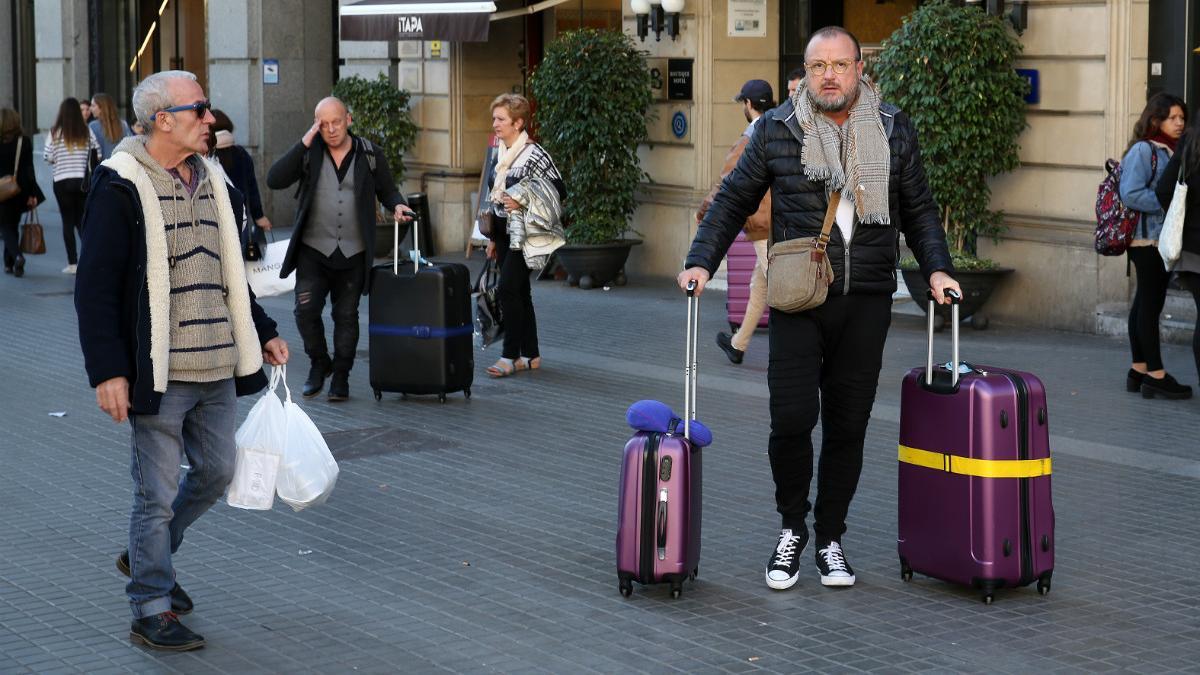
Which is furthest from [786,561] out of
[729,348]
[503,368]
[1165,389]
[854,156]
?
[729,348]

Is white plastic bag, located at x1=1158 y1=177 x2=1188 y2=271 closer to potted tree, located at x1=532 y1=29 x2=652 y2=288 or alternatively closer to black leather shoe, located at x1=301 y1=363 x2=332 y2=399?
black leather shoe, located at x1=301 y1=363 x2=332 y2=399

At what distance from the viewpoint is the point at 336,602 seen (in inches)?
245

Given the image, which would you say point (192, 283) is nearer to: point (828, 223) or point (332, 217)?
point (828, 223)

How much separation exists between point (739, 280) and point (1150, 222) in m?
3.51

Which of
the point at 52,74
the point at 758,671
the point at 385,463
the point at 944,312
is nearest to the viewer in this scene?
the point at 758,671

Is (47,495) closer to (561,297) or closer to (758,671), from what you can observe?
(758,671)

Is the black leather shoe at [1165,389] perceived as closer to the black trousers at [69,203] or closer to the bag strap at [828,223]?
the bag strap at [828,223]

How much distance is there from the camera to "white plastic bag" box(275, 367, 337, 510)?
6.05m

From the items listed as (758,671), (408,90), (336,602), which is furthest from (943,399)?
(408,90)

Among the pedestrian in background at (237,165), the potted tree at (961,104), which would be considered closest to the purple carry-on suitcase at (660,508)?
the pedestrian in background at (237,165)

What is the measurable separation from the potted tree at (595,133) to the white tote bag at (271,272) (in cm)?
577

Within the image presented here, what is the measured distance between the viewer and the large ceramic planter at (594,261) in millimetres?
16031

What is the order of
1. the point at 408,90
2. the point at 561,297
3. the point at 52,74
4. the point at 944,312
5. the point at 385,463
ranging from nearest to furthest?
the point at 385,463
the point at 944,312
the point at 561,297
the point at 408,90
the point at 52,74

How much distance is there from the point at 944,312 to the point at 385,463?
5778 mm
